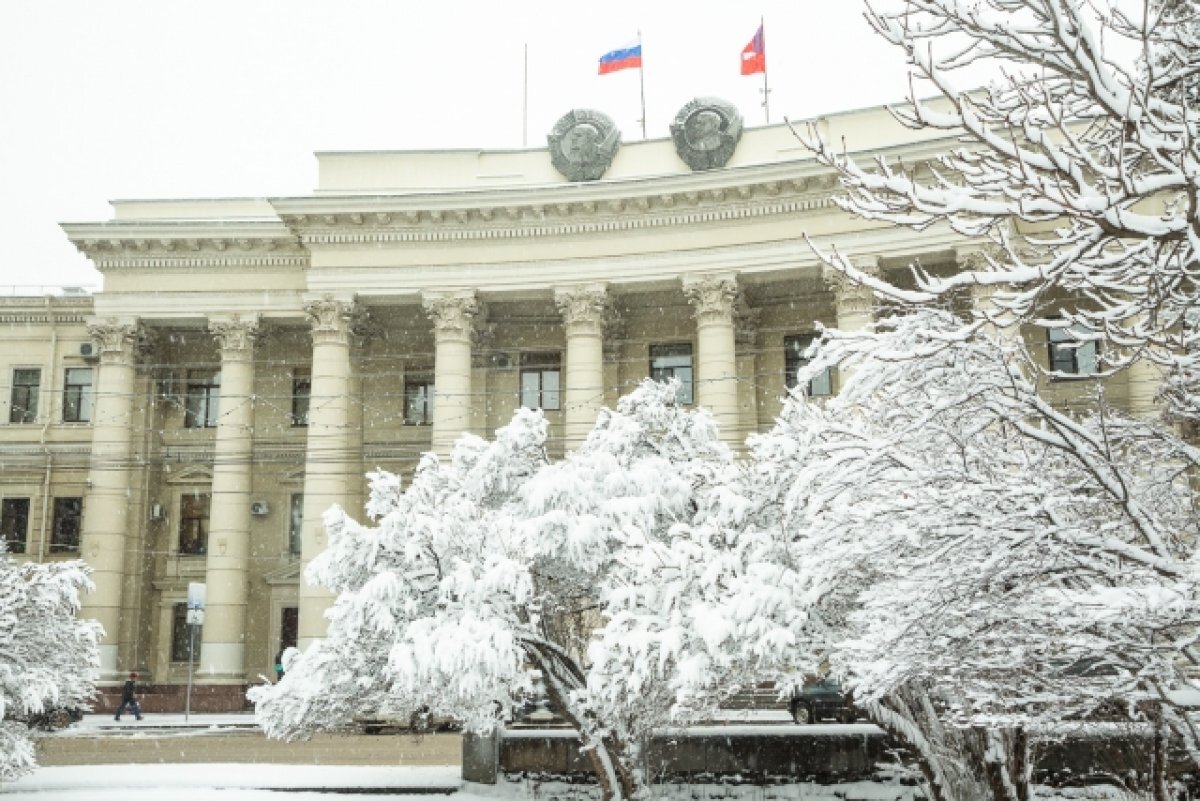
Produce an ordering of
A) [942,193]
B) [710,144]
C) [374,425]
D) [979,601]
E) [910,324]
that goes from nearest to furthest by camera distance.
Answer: [942,193] → [979,601] → [910,324] → [710,144] → [374,425]

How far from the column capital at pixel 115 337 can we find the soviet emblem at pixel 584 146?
47.9ft

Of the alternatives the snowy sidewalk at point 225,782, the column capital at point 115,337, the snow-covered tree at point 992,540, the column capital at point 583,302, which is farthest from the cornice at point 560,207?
the snow-covered tree at point 992,540

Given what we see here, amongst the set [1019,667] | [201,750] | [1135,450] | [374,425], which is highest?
[374,425]

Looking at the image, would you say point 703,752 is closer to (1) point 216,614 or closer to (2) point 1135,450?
(2) point 1135,450

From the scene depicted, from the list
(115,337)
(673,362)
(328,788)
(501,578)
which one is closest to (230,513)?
(115,337)

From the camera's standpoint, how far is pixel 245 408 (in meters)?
37.6

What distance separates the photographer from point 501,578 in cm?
1372

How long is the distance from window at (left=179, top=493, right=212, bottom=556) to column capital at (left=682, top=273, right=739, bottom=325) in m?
17.7

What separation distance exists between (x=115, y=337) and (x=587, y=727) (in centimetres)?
2901

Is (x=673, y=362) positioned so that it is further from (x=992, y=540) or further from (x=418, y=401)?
(x=992, y=540)

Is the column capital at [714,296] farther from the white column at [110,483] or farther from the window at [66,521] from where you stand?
the window at [66,521]

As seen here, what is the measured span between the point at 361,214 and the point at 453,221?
108 inches

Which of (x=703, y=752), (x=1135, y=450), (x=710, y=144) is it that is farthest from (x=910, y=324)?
(x=710, y=144)

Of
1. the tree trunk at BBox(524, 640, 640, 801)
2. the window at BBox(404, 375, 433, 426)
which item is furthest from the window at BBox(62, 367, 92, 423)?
the tree trunk at BBox(524, 640, 640, 801)
